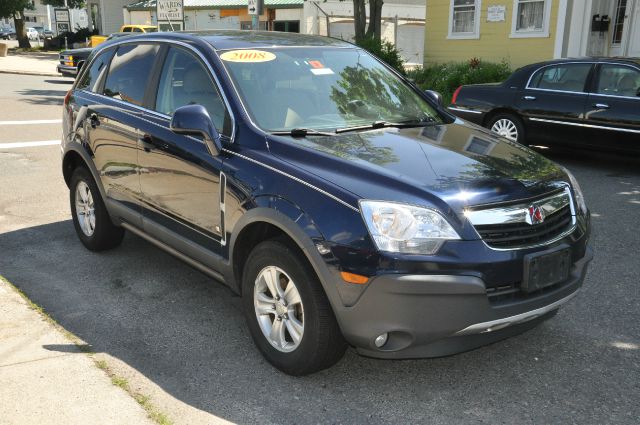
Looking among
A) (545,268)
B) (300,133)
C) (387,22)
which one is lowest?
(545,268)

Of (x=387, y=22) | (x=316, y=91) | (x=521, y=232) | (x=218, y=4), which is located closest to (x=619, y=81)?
(x=316, y=91)

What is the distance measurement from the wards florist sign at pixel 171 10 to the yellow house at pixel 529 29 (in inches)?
289

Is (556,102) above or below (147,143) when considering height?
below

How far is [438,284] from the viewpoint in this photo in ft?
9.64

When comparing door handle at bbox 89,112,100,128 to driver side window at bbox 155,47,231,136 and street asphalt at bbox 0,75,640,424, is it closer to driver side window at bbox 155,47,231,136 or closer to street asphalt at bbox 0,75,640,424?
driver side window at bbox 155,47,231,136

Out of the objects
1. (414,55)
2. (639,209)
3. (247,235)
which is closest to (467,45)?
(639,209)

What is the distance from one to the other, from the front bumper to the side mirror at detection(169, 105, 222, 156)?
1.33 m

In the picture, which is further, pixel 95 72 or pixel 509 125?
pixel 509 125

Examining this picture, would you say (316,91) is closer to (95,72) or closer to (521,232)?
(521,232)

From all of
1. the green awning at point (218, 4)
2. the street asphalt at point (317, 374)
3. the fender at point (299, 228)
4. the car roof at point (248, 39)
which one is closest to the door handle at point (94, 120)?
the car roof at point (248, 39)

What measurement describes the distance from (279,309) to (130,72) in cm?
253

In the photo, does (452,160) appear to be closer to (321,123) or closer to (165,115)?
(321,123)

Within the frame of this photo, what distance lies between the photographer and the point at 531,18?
16.4m

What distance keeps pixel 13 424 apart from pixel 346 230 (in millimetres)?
1817
